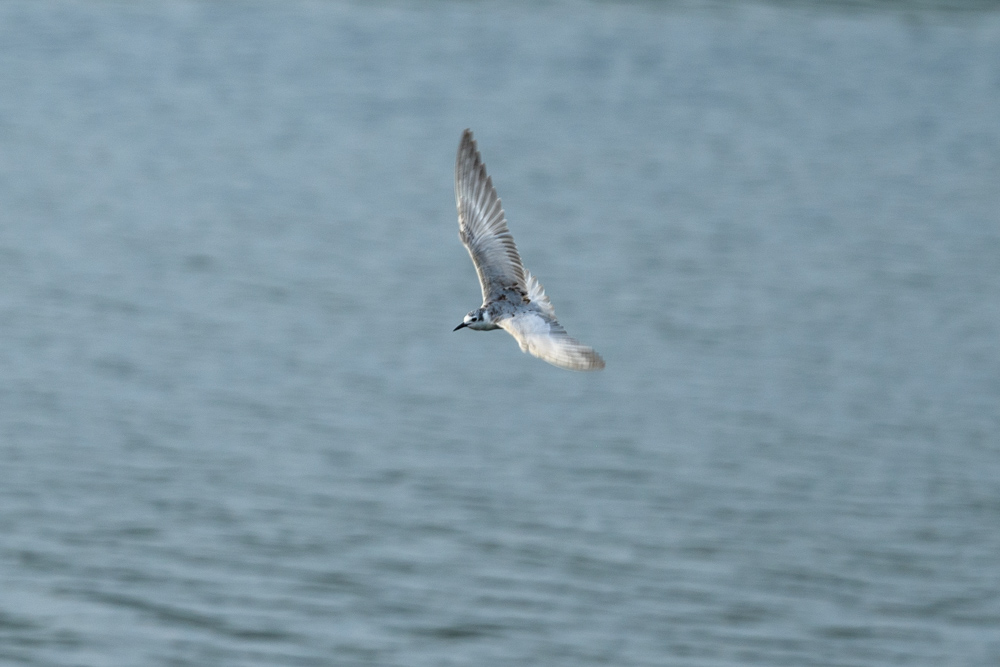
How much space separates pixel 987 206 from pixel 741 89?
45.2 feet

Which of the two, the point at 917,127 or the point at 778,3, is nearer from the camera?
the point at 917,127

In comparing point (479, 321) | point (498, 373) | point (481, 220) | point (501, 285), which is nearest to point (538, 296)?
point (501, 285)

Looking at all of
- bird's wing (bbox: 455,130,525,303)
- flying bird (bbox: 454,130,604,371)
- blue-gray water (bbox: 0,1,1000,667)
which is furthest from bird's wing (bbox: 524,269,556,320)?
blue-gray water (bbox: 0,1,1000,667)

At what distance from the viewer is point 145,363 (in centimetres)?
3011

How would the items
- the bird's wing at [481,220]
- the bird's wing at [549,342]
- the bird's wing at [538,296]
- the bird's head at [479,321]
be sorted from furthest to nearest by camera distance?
the bird's wing at [481,220] < the bird's wing at [538,296] < the bird's head at [479,321] < the bird's wing at [549,342]

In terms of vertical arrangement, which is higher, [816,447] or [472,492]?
[816,447]

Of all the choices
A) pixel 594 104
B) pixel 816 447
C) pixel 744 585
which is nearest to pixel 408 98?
pixel 594 104

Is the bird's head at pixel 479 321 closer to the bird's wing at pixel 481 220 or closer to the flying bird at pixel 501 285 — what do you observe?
the flying bird at pixel 501 285

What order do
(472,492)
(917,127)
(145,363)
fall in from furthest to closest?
(917,127) < (145,363) < (472,492)

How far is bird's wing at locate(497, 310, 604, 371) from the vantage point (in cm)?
1129

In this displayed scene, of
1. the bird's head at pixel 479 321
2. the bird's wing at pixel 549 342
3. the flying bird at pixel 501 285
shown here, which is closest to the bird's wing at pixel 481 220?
the flying bird at pixel 501 285

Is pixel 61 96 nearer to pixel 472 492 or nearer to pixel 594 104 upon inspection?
pixel 594 104

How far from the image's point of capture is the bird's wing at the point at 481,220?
46.5ft

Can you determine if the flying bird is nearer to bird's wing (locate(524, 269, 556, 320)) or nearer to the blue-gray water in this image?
bird's wing (locate(524, 269, 556, 320))
